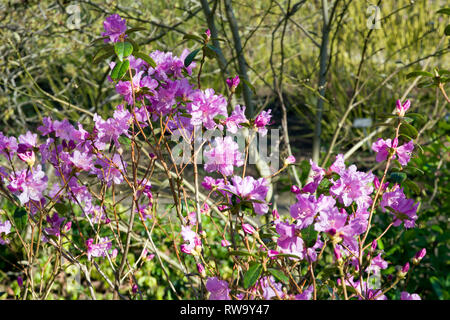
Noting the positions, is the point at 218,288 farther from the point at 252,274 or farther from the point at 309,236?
the point at 309,236

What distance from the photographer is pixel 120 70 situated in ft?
3.41

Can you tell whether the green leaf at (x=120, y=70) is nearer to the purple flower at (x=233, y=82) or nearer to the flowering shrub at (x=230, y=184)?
the flowering shrub at (x=230, y=184)

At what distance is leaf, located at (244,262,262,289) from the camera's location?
886 mm

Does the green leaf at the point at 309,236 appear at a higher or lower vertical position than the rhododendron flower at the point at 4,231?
lower

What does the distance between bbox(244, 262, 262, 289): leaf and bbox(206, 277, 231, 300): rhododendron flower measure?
73 mm

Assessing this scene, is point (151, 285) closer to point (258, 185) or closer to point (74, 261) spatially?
point (74, 261)

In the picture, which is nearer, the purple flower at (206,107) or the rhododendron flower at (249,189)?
the rhododendron flower at (249,189)

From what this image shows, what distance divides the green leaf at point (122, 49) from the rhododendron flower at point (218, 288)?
0.55 metres

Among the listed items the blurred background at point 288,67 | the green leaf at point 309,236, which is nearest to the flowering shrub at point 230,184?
the green leaf at point 309,236

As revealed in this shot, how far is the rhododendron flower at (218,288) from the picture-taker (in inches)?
37.9

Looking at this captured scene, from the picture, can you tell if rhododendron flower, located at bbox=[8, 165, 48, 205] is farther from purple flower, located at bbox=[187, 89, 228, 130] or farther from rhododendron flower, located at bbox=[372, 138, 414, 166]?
rhododendron flower, located at bbox=[372, 138, 414, 166]

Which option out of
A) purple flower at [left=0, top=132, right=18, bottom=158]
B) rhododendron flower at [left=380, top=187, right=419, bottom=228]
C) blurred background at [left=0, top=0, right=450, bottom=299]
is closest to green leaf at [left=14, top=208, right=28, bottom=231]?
purple flower at [left=0, top=132, right=18, bottom=158]

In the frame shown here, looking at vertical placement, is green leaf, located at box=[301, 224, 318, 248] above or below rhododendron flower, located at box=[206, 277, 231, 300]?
above
